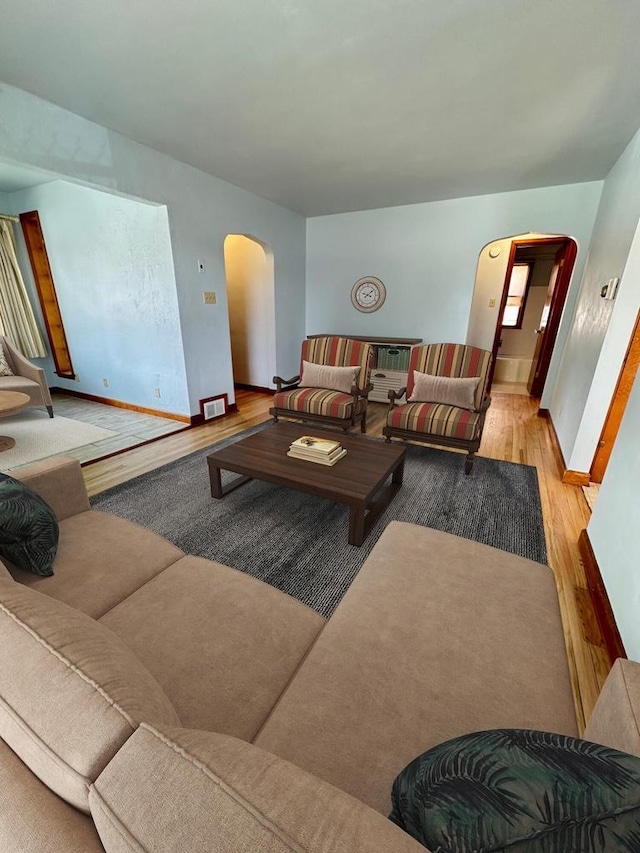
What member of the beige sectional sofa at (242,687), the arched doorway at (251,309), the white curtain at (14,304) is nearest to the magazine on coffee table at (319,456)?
the beige sectional sofa at (242,687)

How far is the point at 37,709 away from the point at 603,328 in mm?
3489

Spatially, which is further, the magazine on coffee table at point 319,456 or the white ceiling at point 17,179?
the white ceiling at point 17,179

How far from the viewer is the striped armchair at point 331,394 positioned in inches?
138

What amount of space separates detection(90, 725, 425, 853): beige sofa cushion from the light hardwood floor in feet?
4.55

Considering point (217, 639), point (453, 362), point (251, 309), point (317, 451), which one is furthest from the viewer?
point (251, 309)

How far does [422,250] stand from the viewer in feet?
15.1

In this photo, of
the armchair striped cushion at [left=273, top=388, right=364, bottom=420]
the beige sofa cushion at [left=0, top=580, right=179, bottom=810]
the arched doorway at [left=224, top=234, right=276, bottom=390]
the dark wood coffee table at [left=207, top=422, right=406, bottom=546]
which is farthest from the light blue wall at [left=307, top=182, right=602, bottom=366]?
the beige sofa cushion at [left=0, top=580, right=179, bottom=810]

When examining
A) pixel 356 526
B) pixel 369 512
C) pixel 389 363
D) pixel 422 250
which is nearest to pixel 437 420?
pixel 369 512

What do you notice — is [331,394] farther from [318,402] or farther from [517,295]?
[517,295]

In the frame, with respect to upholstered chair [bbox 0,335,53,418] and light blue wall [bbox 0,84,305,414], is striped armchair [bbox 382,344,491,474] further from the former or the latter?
upholstered chair [bbox 0,335,53,418]

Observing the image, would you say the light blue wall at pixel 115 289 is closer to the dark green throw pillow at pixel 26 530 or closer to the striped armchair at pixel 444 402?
the striped armchair at pixel 444 402

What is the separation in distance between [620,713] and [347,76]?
9.94 feet

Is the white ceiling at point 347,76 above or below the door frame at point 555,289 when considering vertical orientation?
above

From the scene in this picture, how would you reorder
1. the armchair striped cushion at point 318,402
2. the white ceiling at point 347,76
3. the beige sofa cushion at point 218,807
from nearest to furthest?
1. the beige sofa cushion at point 218,807
2. the white ceiling at point 347,76
3. the armchair striped cushion at point 318,402
